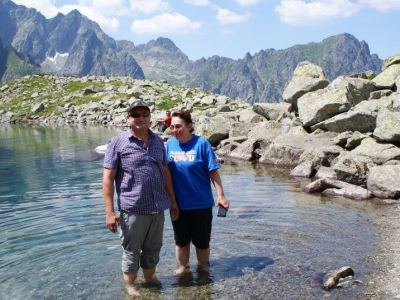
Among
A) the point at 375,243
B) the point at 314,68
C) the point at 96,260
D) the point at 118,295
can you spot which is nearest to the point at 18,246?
the point at 96,260

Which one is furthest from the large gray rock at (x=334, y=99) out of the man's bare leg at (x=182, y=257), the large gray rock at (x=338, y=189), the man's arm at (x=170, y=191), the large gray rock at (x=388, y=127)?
the man's arm at (x=170, y=191)

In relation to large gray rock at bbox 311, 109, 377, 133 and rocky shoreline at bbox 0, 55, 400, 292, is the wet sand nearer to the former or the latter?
rocky shoreline at bbox 0, 55, 400, 292

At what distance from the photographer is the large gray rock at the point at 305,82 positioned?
32438mm

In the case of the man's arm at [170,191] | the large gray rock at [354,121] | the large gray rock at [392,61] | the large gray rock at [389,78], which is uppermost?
the large gray rock at [392,61]

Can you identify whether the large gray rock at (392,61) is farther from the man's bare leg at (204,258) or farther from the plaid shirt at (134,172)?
the plaid shirt at (134,172)

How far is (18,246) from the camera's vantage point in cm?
1162

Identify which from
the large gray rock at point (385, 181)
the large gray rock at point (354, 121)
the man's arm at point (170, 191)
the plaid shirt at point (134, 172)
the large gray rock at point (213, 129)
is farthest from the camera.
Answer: the large gray rock at point (213, 129)

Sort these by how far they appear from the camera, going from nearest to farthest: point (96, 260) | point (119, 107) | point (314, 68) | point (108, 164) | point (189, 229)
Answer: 1. point (108, 164)
2. point (189, 229)
3. point (96, 260)
4. point (314, 68)
5. point (119, 107)

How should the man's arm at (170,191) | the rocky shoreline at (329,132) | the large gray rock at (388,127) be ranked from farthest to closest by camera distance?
the large gray rock at (388,127), the rocky shoreline at (329,132), the man's arm at (170,191)

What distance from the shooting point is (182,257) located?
930cm

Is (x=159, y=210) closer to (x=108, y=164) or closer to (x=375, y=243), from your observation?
(x=108, y=164)

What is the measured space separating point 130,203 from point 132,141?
3.74 ft

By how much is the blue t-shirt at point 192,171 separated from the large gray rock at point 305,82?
25665 mm

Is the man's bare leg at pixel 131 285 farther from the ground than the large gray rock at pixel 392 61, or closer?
closer
